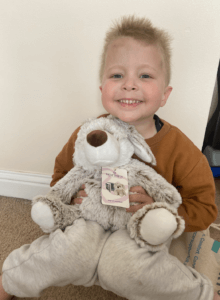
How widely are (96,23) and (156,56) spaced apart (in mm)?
308

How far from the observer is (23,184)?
1124mm

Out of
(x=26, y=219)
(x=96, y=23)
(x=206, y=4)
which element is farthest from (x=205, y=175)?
(x=26, y=219)

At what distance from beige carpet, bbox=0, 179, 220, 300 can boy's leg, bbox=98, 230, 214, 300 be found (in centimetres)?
23

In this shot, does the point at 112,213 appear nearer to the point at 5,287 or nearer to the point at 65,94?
the point at 5,287

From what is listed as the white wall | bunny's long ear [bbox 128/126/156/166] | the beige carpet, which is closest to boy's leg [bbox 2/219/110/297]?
the beige carpet

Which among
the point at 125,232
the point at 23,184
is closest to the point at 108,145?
the point at 125,232

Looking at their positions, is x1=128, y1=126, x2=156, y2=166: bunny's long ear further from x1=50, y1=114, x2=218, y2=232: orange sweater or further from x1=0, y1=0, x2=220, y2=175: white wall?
x1=0, y1=0, x2=220, y2=175: white wall

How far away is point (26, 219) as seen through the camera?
3.32 ft

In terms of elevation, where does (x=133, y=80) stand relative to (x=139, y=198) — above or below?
above

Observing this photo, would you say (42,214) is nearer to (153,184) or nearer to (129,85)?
(153,184)

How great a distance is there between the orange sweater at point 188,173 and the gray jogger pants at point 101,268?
19 centimetres

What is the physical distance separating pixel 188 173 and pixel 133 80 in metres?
0.36

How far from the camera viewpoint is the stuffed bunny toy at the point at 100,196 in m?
0.49

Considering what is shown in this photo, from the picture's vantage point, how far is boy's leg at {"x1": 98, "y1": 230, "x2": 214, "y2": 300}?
492mm
